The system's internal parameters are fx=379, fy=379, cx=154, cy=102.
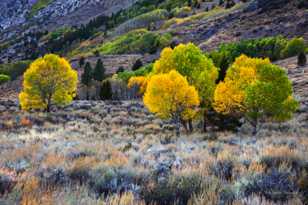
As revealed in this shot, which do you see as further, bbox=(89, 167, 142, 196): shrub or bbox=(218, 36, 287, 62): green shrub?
bbox=(218, 36, 287, 62): green shrub

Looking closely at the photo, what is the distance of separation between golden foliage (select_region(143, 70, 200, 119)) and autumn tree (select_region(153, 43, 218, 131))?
2124 mm

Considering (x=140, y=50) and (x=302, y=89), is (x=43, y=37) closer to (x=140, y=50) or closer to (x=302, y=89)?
(x=140, y=50)

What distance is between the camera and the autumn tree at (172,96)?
28031 mm

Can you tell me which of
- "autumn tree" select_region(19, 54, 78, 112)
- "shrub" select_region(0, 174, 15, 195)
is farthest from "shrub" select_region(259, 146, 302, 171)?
"autumn tree" select_region(19, 54, 78, 112)

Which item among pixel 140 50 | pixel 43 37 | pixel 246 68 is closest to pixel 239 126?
pixel 246 68

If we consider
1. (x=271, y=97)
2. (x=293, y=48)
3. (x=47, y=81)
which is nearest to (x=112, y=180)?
(x=271, y=97)

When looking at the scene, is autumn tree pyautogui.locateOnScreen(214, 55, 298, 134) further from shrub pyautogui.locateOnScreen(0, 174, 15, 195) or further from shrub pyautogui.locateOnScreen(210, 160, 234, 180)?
shrub pyautogui.locateOnScreen(0, 174, 15, 195)

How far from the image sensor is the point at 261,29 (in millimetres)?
92562

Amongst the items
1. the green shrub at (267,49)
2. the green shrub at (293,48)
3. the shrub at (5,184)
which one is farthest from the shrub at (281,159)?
the green shrub at (293,48)

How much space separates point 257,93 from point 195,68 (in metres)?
7.82

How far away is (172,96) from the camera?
93.5 feet

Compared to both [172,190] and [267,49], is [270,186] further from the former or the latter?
[267,49]

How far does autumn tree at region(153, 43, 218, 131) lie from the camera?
31.5m

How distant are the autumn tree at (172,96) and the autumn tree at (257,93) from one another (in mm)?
1964
